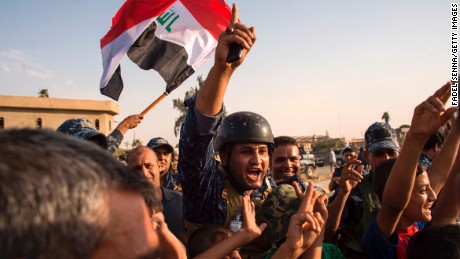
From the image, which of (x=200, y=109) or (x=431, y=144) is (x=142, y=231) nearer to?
(x=200, y=109)

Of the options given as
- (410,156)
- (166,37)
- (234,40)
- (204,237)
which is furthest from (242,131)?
(166,37)

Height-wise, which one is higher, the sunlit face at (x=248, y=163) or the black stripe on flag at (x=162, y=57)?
the black stripe on flag at (x=162, y=57)

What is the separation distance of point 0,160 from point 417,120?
2.27 metres

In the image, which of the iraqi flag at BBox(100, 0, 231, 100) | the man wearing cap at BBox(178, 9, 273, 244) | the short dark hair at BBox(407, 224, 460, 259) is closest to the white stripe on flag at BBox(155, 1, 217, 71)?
the iraqi flag at BBox(100, 0, 231, 100)

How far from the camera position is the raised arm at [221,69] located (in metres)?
2.11

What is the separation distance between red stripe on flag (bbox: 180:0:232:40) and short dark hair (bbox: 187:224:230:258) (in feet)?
10.7

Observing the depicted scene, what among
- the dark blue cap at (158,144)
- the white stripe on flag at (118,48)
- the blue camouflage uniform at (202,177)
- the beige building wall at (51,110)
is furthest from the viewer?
the beige building wall at (51,110)

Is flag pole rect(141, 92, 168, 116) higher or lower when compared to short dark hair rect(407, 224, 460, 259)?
higher

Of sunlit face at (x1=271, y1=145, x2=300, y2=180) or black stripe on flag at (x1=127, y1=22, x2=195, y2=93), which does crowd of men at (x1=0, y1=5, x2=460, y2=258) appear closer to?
sunlit face at (x1=271, y1=145, x2=300, y2=180)

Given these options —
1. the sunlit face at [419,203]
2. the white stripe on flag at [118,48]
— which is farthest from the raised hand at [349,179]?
the white stripe on flag at [118,48]

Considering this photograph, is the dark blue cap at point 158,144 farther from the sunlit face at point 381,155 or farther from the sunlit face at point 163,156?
the sunlit face at point 381,155

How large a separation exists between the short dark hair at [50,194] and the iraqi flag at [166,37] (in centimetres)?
434

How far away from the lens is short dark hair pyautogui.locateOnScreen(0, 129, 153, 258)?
71 cm

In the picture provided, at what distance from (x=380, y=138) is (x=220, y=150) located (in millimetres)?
2329
